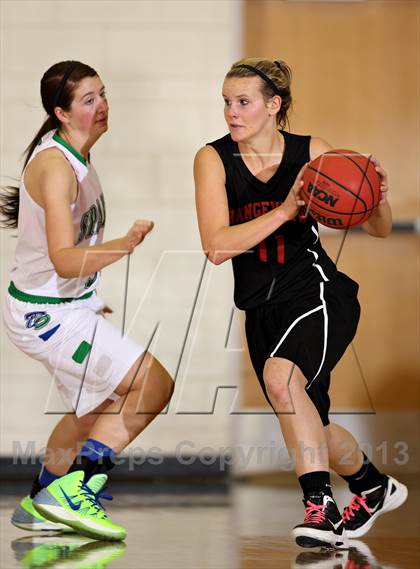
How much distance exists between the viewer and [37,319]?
322 centimetres

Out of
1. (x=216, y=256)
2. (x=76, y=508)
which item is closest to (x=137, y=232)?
(x=216, y=256)

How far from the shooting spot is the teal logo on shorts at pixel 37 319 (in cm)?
321

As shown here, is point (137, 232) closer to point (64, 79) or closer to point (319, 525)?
point (64, 79)

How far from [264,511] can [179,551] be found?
0.90 meters

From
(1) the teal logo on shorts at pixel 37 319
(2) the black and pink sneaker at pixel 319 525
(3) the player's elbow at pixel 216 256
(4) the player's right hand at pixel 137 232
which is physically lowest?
(2) the black and pink sneaker at pixel 319 525

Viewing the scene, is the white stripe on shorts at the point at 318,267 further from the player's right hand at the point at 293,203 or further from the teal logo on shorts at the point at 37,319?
the teal logo on shorts at the point at 37,319

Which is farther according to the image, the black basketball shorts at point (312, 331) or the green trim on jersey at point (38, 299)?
the green trim on jersey at point (38, 299)

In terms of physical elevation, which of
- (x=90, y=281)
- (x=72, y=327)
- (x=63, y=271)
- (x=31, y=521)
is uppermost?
(x=63, y=271)

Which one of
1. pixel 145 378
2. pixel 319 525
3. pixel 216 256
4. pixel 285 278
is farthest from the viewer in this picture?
pixel 145 378

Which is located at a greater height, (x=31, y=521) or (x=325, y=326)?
(x=325, y=326)

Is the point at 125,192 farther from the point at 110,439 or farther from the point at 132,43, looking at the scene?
the point at 110,439

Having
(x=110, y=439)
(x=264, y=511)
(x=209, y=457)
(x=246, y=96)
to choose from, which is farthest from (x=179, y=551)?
(x=209, y=457)

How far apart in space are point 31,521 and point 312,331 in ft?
3.68

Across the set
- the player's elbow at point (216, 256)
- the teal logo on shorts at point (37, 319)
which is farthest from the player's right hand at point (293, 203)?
the teal logo on shorts at point (37, 319)
